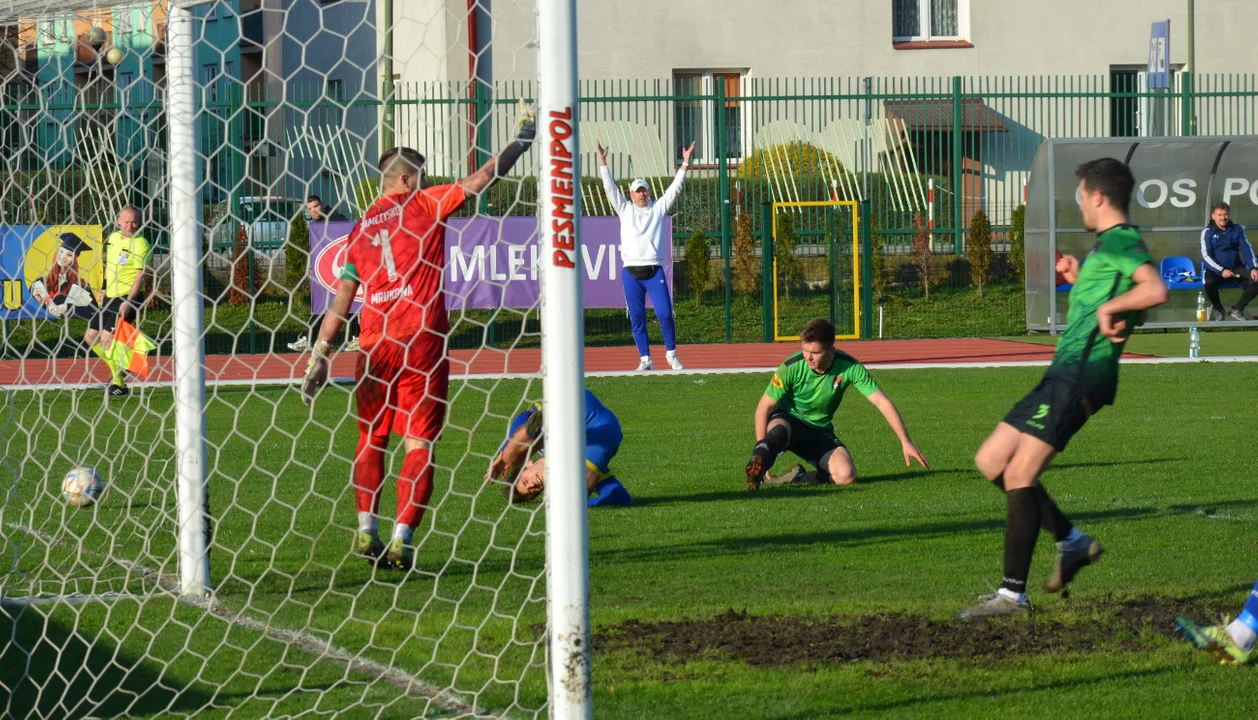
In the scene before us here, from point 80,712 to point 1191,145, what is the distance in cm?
1921

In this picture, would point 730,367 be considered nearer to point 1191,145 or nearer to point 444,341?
point 1191,145

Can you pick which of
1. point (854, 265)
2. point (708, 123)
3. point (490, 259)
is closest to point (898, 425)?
point (490, 259)

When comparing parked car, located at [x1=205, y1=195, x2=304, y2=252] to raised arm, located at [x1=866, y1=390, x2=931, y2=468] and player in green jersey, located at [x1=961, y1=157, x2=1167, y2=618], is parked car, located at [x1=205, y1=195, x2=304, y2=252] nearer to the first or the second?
player in green jersey, located at [x1=961, y1=157, x2=1167, y2=618]

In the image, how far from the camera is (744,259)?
950 inches

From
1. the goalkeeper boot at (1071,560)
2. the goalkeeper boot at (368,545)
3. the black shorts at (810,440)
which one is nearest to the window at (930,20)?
the black shorts at (810,440)

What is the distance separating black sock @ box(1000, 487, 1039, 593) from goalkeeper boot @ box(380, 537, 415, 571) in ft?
8.31

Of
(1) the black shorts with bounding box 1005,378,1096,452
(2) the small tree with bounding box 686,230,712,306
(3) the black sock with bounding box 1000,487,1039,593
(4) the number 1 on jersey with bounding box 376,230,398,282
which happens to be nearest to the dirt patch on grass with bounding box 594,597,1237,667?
(3) the black sock with bounding box 1000,487,1039,593

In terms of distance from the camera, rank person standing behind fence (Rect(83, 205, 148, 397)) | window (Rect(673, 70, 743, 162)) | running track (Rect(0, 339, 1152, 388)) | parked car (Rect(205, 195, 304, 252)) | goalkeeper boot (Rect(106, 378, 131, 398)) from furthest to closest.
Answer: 1. window (Rect(673, 70, 743, 162))
2. running track (Rect(0, 339, 1152, 388))
3. goalkeeper boot (Rect(106, 378, 131, 398))
4. person standing behind fence (Rect(83, 205, 148, 397))
5. parked car (Rect(205, 195, 304, 252))

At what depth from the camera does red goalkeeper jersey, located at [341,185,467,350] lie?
663cm

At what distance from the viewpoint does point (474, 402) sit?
45.7 ft

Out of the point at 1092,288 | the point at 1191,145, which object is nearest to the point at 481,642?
the point at 1092,288

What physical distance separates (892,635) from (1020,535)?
2.17 feet

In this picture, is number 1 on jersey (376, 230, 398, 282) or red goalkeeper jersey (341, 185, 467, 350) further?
number 1 on jersey (376, 230, 398, 282)

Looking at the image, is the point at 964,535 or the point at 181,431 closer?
the point at 181,431
